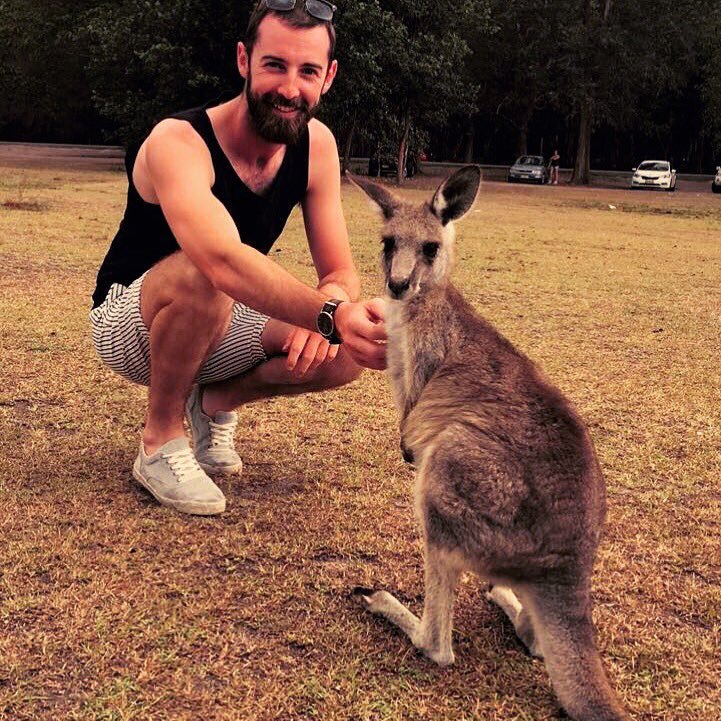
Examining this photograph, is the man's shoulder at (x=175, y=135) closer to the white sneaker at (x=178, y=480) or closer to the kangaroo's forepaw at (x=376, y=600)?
the white sneaker at (x=178, y=480)

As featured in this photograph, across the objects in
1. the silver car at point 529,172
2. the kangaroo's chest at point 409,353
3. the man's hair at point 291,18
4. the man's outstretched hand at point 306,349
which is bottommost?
the silver car at point 529,172

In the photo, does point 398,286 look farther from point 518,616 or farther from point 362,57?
point 362,57

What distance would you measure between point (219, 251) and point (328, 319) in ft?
1.16

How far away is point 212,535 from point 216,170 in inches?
43.5

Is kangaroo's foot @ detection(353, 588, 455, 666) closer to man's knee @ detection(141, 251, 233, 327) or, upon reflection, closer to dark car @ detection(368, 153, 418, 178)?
man's knee @ detection(141, 251, 233, 327)


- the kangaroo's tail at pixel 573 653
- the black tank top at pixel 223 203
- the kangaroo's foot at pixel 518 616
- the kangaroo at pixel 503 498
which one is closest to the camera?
the kangaroo's tail at pixel 573 653

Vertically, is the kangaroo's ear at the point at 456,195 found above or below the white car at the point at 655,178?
above

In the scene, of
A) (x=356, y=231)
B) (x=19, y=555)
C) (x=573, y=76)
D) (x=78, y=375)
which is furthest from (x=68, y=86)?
(x=19, y=555)

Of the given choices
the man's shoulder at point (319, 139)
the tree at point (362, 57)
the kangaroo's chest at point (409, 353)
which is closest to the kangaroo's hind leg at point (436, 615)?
the kangaroo's chest at point (409, 353)

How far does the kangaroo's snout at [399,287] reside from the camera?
2.29 meters

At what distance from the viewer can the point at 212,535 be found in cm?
251

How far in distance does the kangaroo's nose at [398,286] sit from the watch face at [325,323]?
21cm

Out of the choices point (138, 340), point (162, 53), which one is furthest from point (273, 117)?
point (162, 53)

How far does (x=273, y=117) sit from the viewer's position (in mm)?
2633
